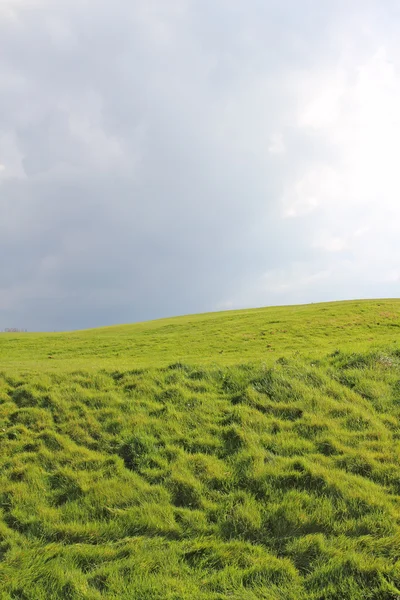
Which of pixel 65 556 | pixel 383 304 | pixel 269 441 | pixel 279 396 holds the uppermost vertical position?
pixel 383 304

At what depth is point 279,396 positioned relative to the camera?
1062cm

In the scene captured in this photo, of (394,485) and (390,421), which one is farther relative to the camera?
(390,421)

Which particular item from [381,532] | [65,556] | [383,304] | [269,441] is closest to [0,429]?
[65,556]

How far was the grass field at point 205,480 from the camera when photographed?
5406mm

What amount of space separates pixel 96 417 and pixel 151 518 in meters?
4.39

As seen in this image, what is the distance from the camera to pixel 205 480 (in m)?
Answer: 7.62

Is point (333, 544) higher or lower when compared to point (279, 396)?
lower

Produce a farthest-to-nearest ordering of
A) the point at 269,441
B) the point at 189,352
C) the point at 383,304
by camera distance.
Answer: the point at 383,304, the point at 189,352, the point at 269,441

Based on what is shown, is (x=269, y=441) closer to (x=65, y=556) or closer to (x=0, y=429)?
(x=65, y=556)

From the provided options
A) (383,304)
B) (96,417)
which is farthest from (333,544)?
(383,304)

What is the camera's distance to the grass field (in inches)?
213

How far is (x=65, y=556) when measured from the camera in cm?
597

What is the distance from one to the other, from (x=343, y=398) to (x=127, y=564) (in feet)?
23.9

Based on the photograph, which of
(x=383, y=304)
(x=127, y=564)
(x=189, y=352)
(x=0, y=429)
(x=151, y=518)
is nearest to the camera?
(x=127, y=564)
